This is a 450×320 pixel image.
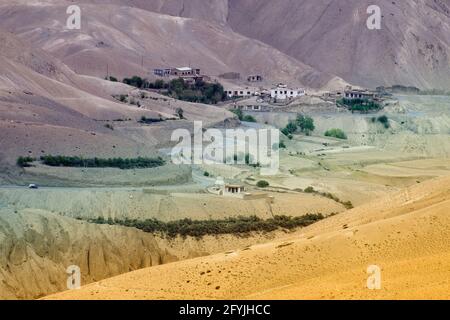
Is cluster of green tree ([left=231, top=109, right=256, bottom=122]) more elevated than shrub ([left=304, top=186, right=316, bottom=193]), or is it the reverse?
cluster of green tree ([left=231, top=109, right=256, bottom=122])

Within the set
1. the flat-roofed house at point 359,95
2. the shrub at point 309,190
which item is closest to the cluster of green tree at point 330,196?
the shrub at point 309,190

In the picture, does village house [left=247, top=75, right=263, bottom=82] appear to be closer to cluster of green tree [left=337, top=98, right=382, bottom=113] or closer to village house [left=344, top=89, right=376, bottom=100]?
village house [left=344, top=89, right=376, bottom=100]

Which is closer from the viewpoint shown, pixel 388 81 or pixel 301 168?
pixel 301 168

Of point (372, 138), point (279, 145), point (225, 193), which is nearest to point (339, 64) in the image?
point (372, 138)

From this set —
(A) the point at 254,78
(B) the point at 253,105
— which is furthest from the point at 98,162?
(A) the point at 254,78

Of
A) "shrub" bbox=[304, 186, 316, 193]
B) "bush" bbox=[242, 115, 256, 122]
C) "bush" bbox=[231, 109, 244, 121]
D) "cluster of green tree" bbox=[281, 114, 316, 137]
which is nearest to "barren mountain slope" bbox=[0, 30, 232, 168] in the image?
"bush" bbox=[231, 109, 244, 121]

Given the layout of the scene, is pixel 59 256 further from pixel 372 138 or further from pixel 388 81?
pixel 388 81

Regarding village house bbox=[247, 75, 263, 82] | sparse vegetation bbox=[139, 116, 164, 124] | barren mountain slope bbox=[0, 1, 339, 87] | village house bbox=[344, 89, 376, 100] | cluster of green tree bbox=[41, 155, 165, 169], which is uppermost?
barren mountain slope bbox=[0, 1, 339, 87]
